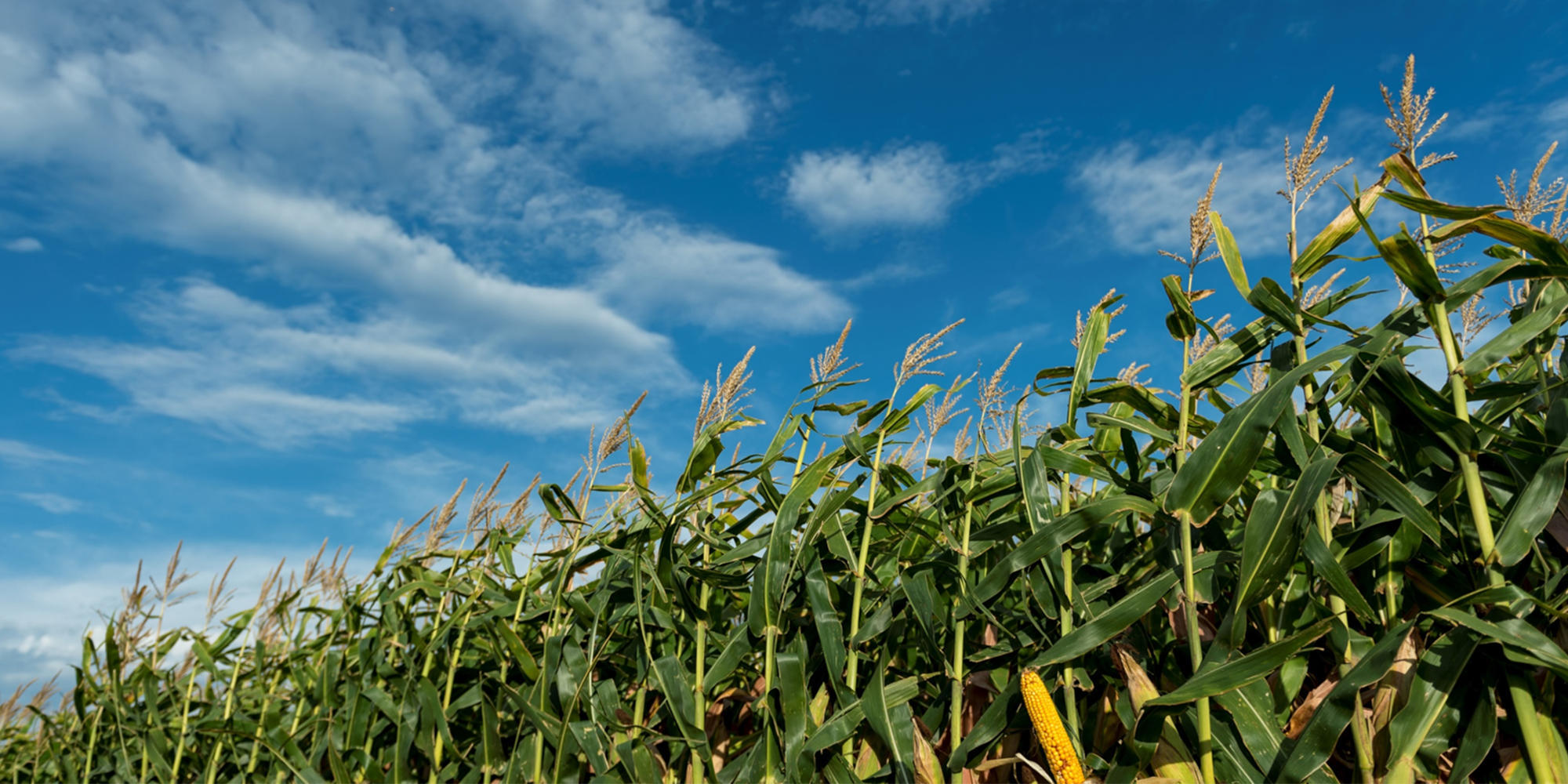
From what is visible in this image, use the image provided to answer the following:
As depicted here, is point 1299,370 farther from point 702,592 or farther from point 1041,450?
point 702,592

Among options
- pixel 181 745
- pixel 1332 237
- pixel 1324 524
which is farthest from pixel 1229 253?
pixel 181 745

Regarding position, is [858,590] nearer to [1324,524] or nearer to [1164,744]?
[1164,744]

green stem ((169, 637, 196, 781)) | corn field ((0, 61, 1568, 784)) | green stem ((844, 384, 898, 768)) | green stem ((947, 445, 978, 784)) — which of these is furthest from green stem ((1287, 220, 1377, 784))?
green stem ((169, 637, 196, 781))

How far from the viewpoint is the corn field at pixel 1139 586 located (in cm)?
115

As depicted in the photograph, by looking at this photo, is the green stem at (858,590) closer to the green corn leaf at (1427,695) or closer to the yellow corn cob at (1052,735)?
the yellow corn cob at (1052,735)

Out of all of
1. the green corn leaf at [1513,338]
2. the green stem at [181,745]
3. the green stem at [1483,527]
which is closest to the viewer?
the green stem at [1483,527]

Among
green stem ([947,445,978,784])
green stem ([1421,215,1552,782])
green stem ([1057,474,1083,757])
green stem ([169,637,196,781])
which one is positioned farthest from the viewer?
green stem ([169,637,196,781])

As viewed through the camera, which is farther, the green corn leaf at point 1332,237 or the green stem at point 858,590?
the green stem at point 858,590

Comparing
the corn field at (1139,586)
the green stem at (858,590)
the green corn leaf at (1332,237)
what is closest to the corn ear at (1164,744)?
the corn field at (1139,586)

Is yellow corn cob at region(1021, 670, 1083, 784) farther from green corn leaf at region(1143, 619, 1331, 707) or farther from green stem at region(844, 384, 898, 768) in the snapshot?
green stem at region(844, 384, 898, 768)

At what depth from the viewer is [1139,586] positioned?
1.46m

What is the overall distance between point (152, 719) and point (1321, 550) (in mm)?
3711

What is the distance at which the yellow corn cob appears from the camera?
117 centimetres

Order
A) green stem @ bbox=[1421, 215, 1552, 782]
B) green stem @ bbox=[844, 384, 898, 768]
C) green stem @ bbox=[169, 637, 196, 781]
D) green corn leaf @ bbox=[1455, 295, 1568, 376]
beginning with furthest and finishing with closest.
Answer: green stem @ bbox=[169, 637, 196, 781]
green stem @ bbox=[844, 384, 898, 768]
green corn leaf @ bbox=[1455, 295, 1568, 376]
green stem @ bbox=[1421, 215, 1552, 782]
